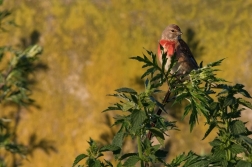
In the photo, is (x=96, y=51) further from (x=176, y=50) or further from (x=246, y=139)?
(x=246, y=139)

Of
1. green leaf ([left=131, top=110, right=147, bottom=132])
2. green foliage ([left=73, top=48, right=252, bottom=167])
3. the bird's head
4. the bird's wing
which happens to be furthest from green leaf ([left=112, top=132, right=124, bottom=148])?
the bird's head

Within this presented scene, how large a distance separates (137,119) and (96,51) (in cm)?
743

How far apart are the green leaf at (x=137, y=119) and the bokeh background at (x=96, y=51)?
685cm

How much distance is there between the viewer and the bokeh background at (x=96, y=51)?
980 cm

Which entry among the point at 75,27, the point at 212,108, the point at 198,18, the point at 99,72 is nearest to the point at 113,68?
the point at 99,72

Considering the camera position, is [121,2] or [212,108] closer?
[212,108]

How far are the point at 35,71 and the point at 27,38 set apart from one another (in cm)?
66

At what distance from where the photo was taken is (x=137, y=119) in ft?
9.34

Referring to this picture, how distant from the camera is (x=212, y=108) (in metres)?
3.17

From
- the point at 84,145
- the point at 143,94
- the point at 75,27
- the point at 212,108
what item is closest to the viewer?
the point at 143,94

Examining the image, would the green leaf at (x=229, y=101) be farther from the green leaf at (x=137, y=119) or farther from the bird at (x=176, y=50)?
the bird at (x=176, y=50)

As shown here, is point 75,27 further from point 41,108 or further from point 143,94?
point 143,94

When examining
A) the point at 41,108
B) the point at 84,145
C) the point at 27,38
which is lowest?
the point at 84,145

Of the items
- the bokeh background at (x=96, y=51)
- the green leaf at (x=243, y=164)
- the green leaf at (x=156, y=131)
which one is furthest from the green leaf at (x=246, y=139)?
the bokeh background at (x=96, y=51)
